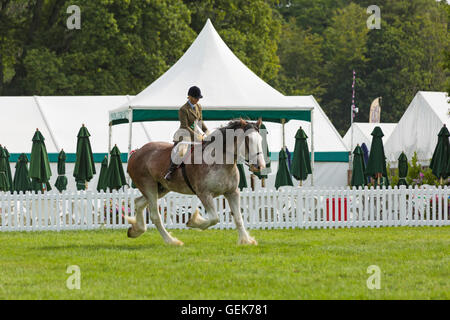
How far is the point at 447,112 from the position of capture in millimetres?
28578

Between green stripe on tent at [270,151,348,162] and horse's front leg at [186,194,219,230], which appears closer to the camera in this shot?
horse's front leg at [186,194,219,230]

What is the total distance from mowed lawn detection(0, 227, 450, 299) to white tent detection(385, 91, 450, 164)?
14.0 meters

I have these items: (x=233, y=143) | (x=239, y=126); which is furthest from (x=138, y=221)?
(x=239, y=126)

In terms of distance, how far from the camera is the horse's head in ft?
41.4

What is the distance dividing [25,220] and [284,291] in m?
11.4

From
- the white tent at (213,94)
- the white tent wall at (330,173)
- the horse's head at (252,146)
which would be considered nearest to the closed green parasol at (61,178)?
the white tent at (213,94)

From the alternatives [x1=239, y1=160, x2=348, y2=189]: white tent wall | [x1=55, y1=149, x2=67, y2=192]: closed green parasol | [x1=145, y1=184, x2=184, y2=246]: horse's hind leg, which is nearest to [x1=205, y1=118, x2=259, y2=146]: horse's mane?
[x1=145, y1=184, x2=184, y2=246]: horse's hind leg

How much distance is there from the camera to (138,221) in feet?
46.2

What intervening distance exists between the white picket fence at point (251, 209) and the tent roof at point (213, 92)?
3383 mm

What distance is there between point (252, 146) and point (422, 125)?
18.5 metres

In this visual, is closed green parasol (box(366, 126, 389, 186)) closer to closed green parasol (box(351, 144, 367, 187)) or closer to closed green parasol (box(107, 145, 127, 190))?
closed green parasol (box(351, 144, 367, 187))

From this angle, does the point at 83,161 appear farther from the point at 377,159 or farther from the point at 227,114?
the point at 377,159
